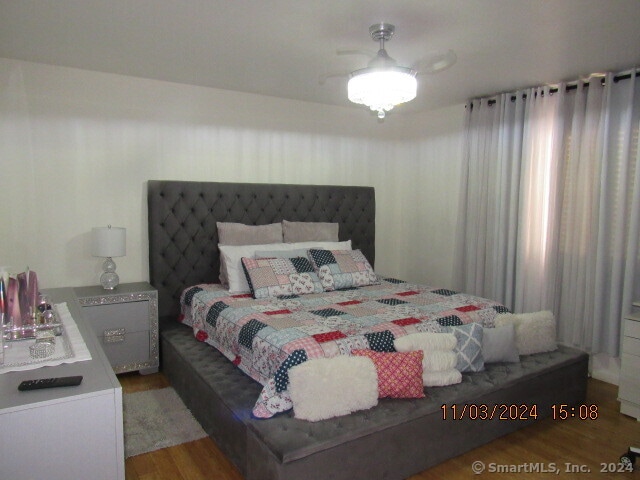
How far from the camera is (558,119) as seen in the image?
3.60m

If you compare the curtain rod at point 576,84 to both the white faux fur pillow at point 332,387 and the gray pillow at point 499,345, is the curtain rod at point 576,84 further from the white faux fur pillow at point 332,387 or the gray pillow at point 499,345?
the white faux fur pillow at point 332,387

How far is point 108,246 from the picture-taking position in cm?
326

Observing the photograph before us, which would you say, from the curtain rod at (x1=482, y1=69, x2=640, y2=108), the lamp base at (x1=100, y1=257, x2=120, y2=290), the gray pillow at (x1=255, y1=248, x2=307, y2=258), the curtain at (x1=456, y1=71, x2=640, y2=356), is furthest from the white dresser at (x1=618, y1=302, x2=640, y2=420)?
the lamp base at (x1=100, y1=257, x2=120, y2=290)

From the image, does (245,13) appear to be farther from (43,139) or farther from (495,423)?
(495,423)

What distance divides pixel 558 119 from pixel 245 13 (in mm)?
2608

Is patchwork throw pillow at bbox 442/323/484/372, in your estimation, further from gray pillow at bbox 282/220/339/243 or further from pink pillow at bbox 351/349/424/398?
gray pillow at bbox 282/220/339/243

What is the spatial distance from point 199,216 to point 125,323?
1031 mm

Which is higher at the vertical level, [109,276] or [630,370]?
[109,276]

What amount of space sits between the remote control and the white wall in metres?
2.17

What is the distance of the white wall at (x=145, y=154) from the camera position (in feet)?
10.7

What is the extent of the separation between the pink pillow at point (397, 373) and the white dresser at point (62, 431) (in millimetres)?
1176

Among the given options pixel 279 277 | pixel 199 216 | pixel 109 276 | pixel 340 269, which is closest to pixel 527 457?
pixel 340 269

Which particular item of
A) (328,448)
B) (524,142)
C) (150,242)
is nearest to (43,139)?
(150,242)

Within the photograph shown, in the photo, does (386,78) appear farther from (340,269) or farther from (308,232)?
(308,232)
